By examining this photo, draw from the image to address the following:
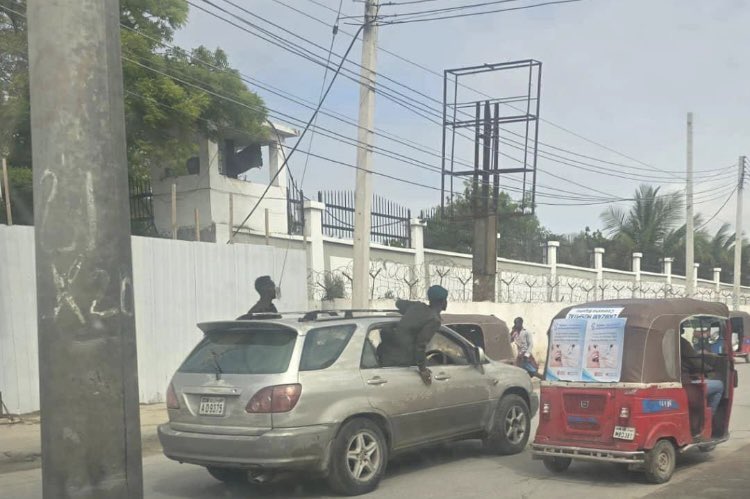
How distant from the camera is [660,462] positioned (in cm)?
742

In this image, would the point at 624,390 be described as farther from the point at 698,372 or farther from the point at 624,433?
the point at 698,372

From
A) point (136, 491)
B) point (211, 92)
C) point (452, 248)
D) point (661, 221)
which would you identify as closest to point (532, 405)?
point (136, 491)

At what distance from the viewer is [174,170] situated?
2077 cm

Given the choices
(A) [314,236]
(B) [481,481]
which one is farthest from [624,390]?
(A) [314,236]

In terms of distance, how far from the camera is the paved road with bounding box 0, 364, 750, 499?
7.17 m

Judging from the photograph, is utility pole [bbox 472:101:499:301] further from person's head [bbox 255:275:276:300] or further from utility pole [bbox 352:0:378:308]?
person's head [bbox 255:275:276:300]

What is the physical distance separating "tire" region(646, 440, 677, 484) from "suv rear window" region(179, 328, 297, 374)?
3465 mm

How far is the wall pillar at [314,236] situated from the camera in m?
18.0

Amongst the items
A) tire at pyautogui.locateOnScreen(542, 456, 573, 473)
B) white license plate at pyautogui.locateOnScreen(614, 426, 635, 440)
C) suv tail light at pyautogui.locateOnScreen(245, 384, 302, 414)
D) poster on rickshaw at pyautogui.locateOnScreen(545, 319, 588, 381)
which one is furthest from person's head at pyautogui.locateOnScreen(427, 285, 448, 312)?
suv tail light at pyautogui.locateOnScreen(245, 384, 302, 414)

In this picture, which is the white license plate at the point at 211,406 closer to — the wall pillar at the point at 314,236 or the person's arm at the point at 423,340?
the person's arm at the point at 423,340

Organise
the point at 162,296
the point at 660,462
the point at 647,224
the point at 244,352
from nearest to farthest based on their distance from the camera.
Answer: the point at 244,352
the point at 660,462
the point at 162,296
the point at 647,224

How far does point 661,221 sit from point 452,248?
13203 mm

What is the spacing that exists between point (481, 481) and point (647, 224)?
40999mm

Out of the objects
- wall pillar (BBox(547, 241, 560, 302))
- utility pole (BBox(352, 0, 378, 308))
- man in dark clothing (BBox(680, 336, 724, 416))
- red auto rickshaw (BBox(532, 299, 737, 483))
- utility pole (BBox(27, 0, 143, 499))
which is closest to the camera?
utility pole (BBox(27, 0, 143, 499))
